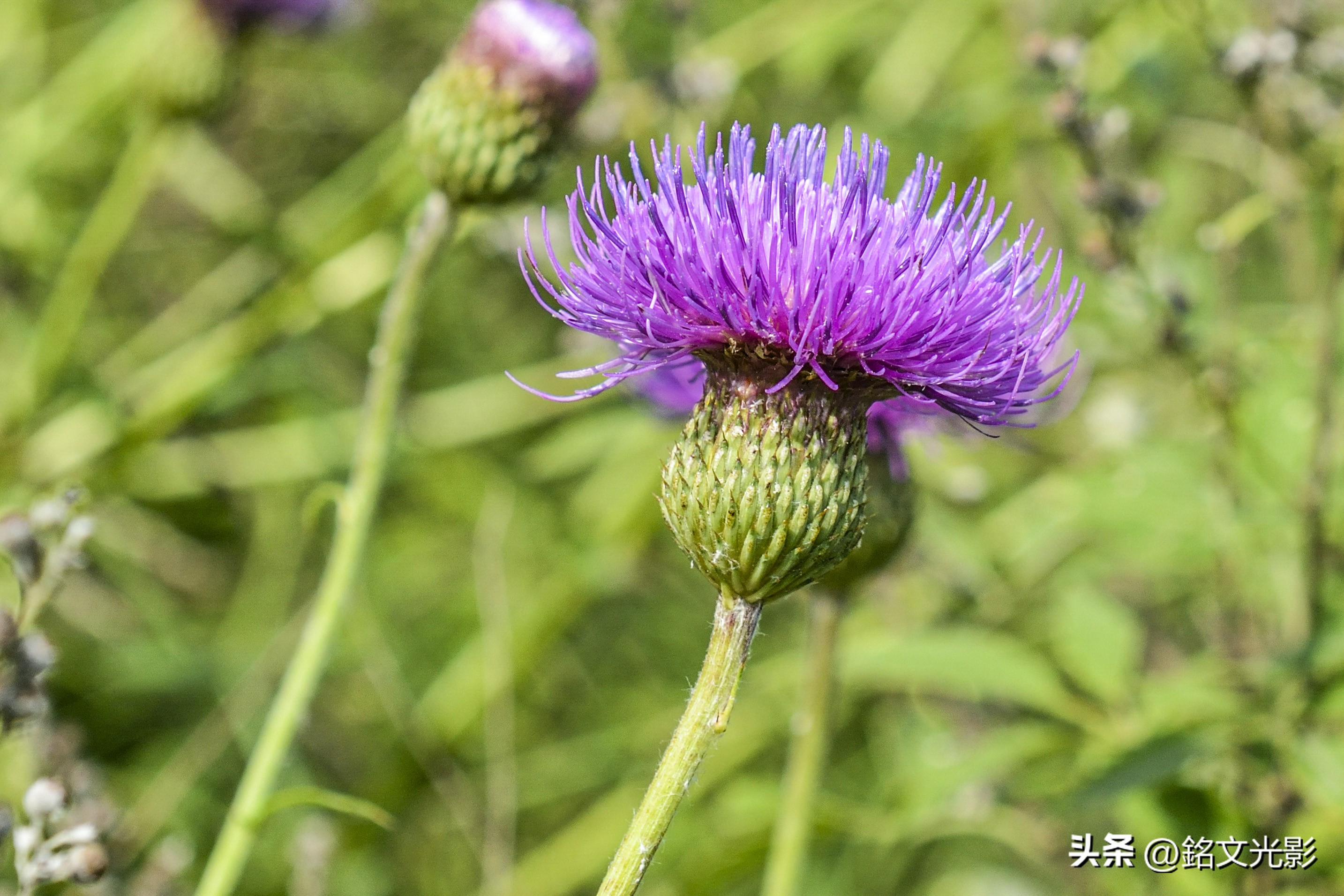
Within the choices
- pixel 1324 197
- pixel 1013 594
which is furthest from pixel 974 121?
pixel 1013 594

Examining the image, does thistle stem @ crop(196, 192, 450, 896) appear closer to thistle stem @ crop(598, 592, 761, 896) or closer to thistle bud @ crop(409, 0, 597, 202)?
thistle bud @ crop(409, 0, 597, 202)

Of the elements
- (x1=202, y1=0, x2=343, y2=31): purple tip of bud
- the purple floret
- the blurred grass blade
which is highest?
(x1=202, y1=0, x2=343, y2=31): purple tip of bud

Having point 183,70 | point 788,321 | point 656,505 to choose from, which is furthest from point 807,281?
point 183,70

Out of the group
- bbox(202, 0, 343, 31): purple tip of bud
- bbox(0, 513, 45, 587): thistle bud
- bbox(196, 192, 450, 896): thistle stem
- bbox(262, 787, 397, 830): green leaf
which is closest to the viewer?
bbox(0, 513, 45, 587): thistle bud

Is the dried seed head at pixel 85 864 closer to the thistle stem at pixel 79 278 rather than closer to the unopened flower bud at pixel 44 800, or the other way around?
the unopened flower bud at pixel 44 800

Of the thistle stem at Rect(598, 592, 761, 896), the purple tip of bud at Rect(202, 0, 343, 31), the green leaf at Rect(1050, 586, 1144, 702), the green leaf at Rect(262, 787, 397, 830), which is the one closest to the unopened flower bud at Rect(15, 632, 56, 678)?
the green leaf at Rect(262, 787, 397, 830)
